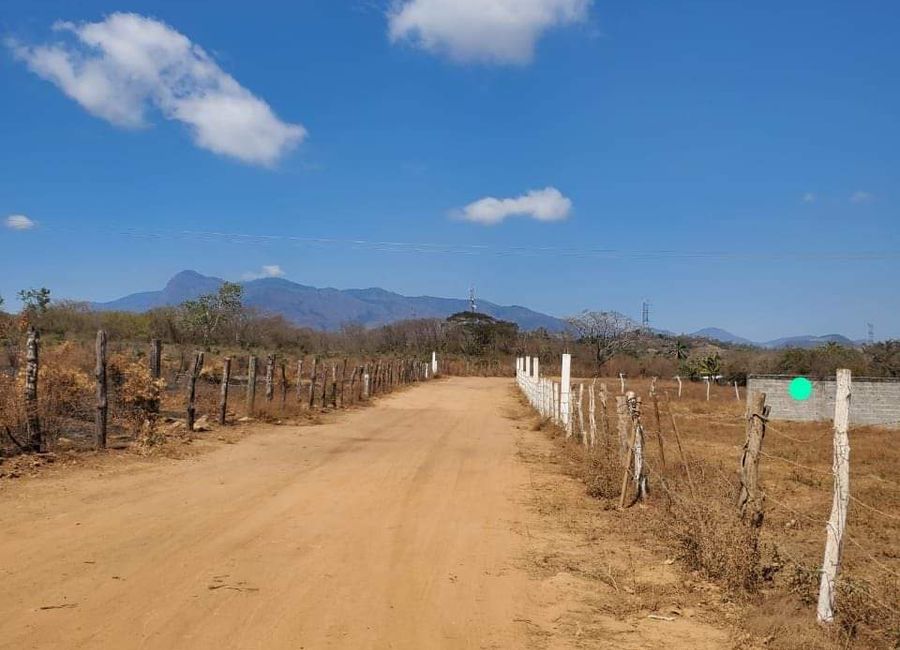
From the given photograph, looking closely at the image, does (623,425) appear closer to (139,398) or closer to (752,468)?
(752,468)

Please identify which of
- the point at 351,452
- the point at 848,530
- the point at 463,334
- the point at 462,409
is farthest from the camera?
the point at 463,334

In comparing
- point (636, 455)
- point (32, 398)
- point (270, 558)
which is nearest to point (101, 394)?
point (32, 398)

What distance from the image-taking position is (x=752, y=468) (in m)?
7.33

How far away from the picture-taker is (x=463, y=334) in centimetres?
9744

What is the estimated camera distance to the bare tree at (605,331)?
89.1 m

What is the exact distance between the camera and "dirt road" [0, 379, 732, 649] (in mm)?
5559

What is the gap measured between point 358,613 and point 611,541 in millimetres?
3917

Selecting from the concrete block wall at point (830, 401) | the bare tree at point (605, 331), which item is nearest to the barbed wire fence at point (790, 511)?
the concrete block wall at point (830, 401)

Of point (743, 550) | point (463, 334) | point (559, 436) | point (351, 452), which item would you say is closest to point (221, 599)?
point (743, 550)

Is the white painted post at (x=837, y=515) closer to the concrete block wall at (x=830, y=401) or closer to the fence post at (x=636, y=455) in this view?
the fence post at (x=636, y=455)

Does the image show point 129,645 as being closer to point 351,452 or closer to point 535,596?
point 535,596

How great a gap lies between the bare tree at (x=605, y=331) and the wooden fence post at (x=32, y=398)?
260ft

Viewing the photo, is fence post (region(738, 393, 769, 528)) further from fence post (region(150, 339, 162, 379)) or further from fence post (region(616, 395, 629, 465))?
fence post (region(150, 339, 162, 379))

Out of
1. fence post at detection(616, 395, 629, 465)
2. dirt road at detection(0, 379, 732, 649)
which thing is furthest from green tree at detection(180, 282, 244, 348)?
fence post at detection(616, 395, 629, 465)
